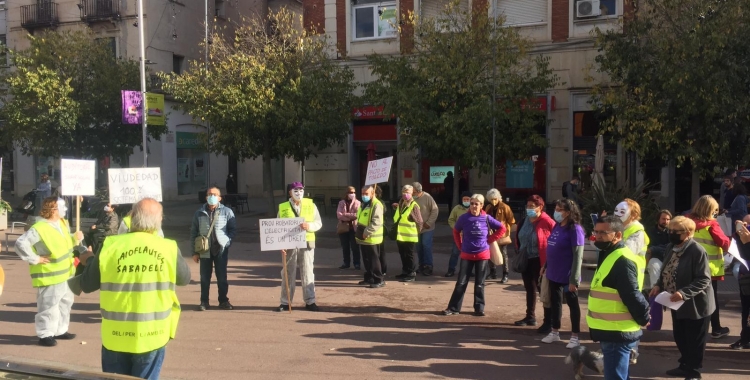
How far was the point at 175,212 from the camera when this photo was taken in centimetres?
2845

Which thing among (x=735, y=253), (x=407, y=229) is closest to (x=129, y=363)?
(x=735, y=253)

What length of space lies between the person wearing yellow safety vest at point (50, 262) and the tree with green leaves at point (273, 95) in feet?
43.7

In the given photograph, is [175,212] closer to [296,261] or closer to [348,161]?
[348,161]

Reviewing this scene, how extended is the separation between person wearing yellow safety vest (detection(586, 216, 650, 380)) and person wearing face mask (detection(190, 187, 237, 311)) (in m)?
5.67

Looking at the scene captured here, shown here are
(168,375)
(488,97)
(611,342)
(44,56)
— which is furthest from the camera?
(44,56)

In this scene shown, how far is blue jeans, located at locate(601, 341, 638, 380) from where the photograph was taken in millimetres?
5109

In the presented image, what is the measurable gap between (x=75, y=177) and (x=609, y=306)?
347 inches

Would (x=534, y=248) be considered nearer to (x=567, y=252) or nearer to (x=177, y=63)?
(x=567, y=252)

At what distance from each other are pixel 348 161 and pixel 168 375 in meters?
19.3

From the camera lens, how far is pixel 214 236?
30.7ft

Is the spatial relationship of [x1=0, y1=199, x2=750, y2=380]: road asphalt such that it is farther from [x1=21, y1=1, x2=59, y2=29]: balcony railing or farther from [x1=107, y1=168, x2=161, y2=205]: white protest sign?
[x1=21, y1=1, x2=59, y2=29]: balcony railing

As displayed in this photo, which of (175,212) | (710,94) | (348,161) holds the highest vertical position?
(710,94)

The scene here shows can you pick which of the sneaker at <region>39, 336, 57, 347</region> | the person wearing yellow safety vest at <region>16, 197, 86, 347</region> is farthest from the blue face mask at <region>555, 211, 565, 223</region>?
the sneaker at <region>39, 336, 57, 347</region>

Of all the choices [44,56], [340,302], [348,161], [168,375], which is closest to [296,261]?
[340,302]
